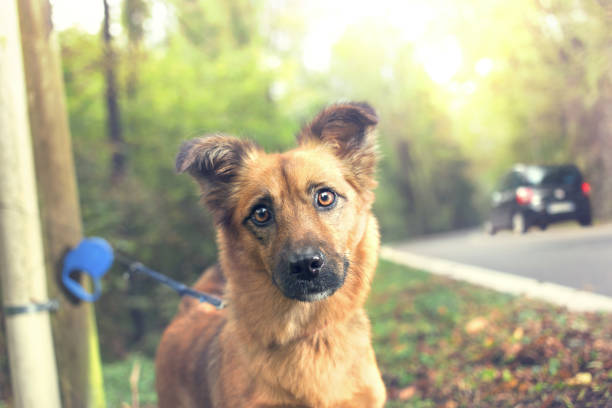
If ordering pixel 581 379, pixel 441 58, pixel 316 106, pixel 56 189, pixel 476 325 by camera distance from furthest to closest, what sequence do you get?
pixel 316 106, pixel 441 58, pixel 476 325, pixel 56 189, pixel 581 379

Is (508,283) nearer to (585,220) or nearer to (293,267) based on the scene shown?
(585,220)

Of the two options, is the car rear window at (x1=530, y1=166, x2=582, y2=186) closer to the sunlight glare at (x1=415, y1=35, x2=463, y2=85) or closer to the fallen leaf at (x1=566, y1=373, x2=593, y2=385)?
the fallen leaf at (x1=566, y1=373, x2=593, y2=385)

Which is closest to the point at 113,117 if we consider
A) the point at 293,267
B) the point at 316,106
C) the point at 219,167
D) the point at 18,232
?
the point at 316,106

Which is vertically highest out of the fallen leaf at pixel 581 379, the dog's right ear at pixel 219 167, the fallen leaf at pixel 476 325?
the dog's right ear at pixel 219 167

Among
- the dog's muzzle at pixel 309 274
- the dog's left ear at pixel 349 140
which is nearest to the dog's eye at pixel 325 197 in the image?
the dog's left ear at pixel 349 140

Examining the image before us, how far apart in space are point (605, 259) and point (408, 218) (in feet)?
10.7

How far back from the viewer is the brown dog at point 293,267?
216cm

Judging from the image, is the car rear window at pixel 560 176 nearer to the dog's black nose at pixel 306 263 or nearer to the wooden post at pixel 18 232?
the dog's black nose at pixel 306 263

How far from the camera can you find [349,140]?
8.84 ft

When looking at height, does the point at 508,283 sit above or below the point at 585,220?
below

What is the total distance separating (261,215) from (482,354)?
238 centimetres

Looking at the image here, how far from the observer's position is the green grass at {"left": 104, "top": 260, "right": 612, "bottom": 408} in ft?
8.98

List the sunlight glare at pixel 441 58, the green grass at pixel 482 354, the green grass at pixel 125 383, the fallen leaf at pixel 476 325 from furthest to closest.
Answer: the green grass at pixel 125 383
the sunlight glare at pixel 441 58
the fallen leaf at pixel 476 325
the green grass at pixel 482 354

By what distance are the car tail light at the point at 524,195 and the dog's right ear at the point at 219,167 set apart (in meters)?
2.04
